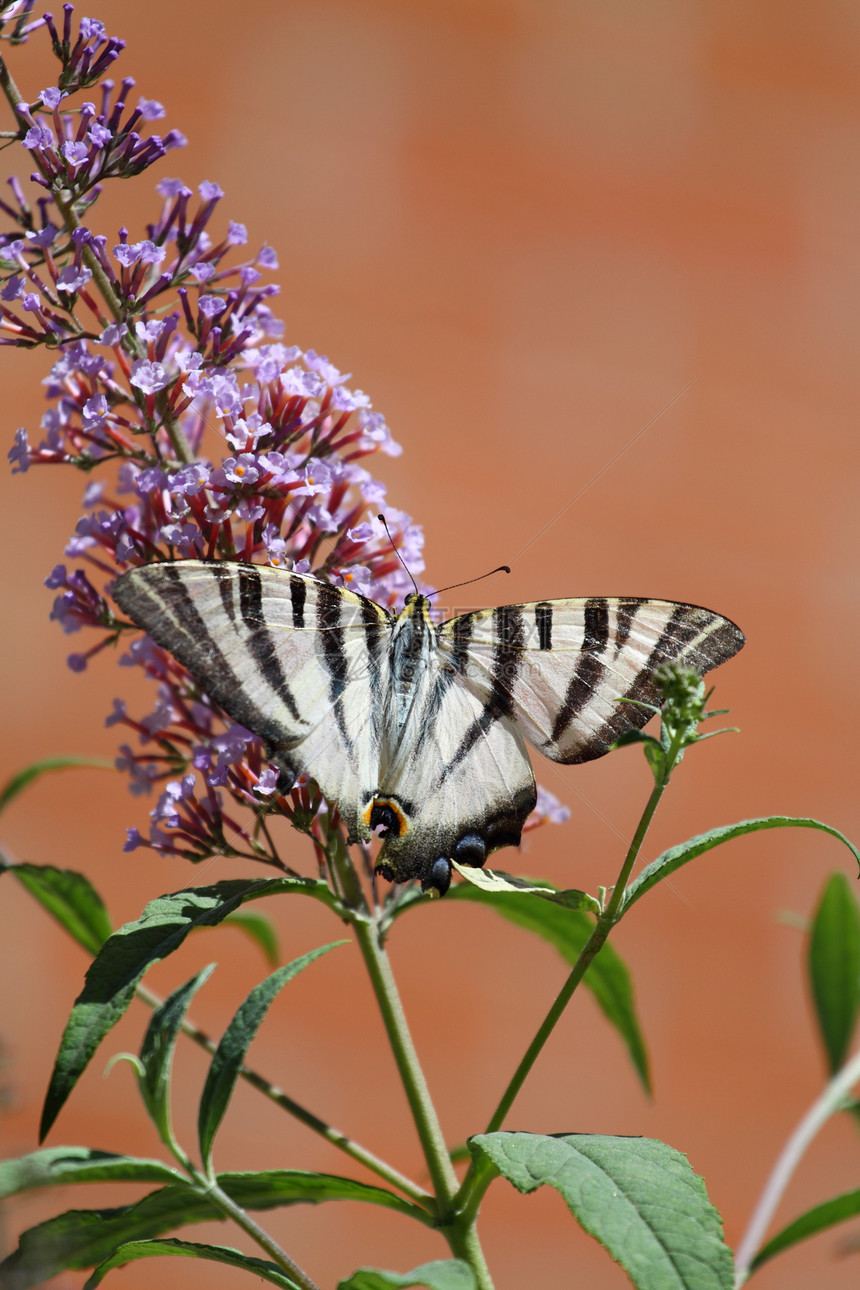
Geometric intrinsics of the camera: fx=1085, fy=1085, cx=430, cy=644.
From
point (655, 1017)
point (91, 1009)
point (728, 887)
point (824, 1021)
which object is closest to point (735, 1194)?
point (655, 1017)

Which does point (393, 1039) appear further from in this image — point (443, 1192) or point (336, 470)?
point (336, 470)

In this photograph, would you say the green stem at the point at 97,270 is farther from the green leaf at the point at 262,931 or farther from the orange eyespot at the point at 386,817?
the green leaf at the point at 262,931

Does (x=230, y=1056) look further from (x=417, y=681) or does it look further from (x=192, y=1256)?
(x=417, y=681)

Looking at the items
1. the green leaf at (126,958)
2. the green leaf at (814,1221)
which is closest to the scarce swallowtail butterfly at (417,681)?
the green leaf at (126,958)

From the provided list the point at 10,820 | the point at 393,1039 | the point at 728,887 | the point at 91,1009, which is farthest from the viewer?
the point at 728,887

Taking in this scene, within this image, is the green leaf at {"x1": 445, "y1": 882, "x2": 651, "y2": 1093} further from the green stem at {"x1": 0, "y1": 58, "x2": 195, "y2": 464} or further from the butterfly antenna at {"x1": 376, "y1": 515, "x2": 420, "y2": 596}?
the green stem at {"x1": 0, "y1": 58, "x2": 195, "y2": 464}

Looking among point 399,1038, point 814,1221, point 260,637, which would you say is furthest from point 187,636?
point 814,1221
